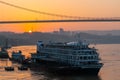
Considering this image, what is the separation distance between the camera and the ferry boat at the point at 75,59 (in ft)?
90.1

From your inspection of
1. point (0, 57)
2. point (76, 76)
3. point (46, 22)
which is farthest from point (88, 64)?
point (0, 57)

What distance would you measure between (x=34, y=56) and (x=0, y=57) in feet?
50.1

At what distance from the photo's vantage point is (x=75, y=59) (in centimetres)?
2814

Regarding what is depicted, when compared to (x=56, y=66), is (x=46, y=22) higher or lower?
higher

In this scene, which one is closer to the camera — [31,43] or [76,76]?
[76,76]

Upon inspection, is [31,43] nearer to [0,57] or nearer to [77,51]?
[0,57]

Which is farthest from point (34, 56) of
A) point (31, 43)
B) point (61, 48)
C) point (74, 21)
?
point (31, 43)

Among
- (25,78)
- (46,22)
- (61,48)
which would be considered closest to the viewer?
(25,78)

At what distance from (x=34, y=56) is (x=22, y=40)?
8255cm

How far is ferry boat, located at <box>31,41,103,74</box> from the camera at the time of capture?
2745cm

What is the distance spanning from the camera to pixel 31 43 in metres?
110

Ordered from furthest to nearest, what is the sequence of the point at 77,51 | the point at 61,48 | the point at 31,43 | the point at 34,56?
the point at 31,43 → the point at 34,56 → the point at 61,48 → the point at 77,51

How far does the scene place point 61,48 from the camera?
3017cm

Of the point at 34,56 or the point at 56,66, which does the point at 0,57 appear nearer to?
the point at 34,56
